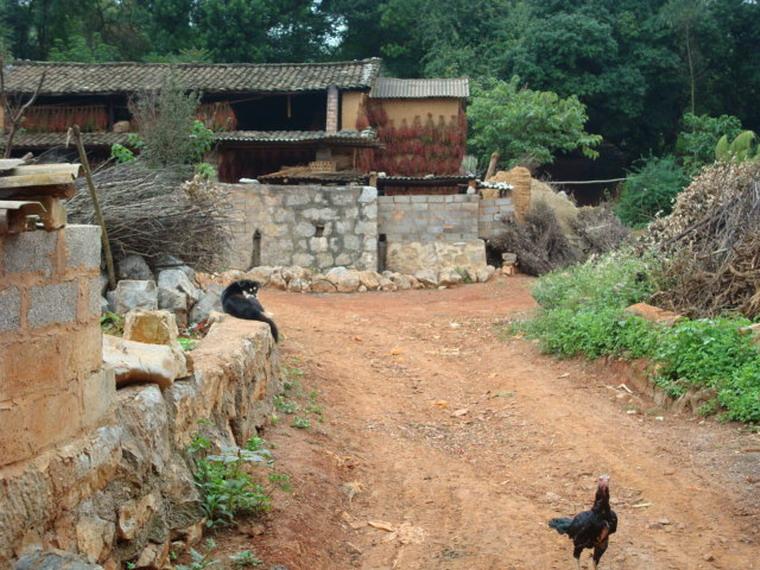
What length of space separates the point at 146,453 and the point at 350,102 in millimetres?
21144

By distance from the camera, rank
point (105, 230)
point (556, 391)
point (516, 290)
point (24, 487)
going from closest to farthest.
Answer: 1. point (24, 487)
2. point (105, 230)
3. point (556, 391)
4. point (516, 290)

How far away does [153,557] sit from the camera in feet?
14.7

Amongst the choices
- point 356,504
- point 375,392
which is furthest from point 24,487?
point 375,392

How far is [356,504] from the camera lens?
643cm

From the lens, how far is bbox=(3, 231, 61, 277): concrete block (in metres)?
3.66

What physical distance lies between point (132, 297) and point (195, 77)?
18.1 metres

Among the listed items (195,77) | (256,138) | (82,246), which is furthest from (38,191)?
(195,77)

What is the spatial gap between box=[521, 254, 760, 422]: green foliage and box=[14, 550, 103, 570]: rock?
5.90 meters

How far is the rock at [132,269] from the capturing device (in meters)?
9.26

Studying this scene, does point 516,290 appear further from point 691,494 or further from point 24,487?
point 24,487


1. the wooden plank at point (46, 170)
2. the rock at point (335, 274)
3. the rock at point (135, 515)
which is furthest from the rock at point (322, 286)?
the wooden plank at point (46, 170)

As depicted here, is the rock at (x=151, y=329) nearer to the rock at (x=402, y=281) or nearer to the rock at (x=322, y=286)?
the rock at (x=322, y=286)

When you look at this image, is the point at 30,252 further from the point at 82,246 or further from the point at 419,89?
the point at 419,89

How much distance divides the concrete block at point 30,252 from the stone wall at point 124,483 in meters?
0.67
